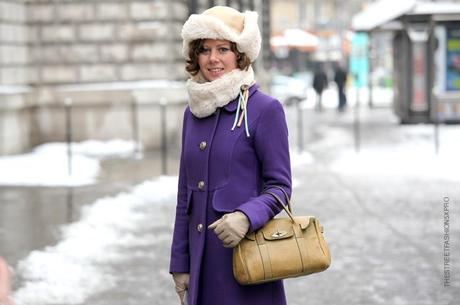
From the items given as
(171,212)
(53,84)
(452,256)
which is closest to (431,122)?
(53,84)

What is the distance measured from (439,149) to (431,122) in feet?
21.8

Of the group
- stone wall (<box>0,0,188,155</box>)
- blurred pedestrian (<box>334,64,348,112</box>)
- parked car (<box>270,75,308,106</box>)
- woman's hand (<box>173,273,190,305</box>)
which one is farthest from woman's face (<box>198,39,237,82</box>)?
parked car (<box>270,75,308,106</box>)

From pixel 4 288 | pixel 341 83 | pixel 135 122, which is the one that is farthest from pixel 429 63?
pixel 4 288

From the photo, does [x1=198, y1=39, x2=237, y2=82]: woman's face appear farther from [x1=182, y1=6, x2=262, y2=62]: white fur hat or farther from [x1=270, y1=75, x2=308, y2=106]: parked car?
[x1=270, y1=75, x2=308, y2=106]: parked car

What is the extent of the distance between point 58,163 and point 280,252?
490 inches

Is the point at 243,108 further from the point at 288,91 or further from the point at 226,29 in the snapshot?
the point at 288,91

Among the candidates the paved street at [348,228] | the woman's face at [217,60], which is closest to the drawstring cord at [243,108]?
the woman's face at [217,60]

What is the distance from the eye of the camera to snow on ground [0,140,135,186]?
13.5m

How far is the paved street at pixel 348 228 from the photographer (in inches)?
272

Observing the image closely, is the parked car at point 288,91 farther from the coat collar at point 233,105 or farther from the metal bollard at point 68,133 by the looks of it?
the coat collar at point 233,105

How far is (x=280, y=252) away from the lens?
127 inches

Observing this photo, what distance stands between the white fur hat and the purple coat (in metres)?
0.18

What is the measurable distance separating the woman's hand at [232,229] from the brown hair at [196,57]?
0.67m

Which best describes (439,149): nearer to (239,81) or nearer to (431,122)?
(431,122)
